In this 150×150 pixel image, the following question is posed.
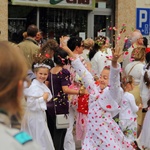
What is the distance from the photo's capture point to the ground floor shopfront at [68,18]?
12281 mm

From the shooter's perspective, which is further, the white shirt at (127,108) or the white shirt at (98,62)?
the white shirt at (98,62)

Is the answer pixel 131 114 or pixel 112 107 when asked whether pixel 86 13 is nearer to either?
pixel 131 114

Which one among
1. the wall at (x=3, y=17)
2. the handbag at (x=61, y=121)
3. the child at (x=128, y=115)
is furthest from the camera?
the wall at (x=3, y=17)

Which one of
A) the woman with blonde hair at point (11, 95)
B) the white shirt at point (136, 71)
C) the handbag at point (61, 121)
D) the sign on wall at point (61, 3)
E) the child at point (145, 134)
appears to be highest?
the sign on wall at point (61, 3)

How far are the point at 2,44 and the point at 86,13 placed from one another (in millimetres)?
11483

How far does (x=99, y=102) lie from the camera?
566 cm

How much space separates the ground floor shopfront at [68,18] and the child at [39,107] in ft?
16.2

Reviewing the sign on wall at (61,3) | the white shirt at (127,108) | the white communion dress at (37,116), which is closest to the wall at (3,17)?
the sign on wall at (61,3)

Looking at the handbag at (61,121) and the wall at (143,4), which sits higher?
the wall at (143,4)

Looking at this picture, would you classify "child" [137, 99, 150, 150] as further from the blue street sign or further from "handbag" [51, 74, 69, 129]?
the blue street sign

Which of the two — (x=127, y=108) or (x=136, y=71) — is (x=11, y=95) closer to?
(x=127, y=108)

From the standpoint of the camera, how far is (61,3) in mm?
12773

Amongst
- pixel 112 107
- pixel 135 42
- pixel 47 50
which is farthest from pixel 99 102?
pixel 135 42

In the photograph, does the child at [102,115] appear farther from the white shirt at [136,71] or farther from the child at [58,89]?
the white shirt at [136,71]
